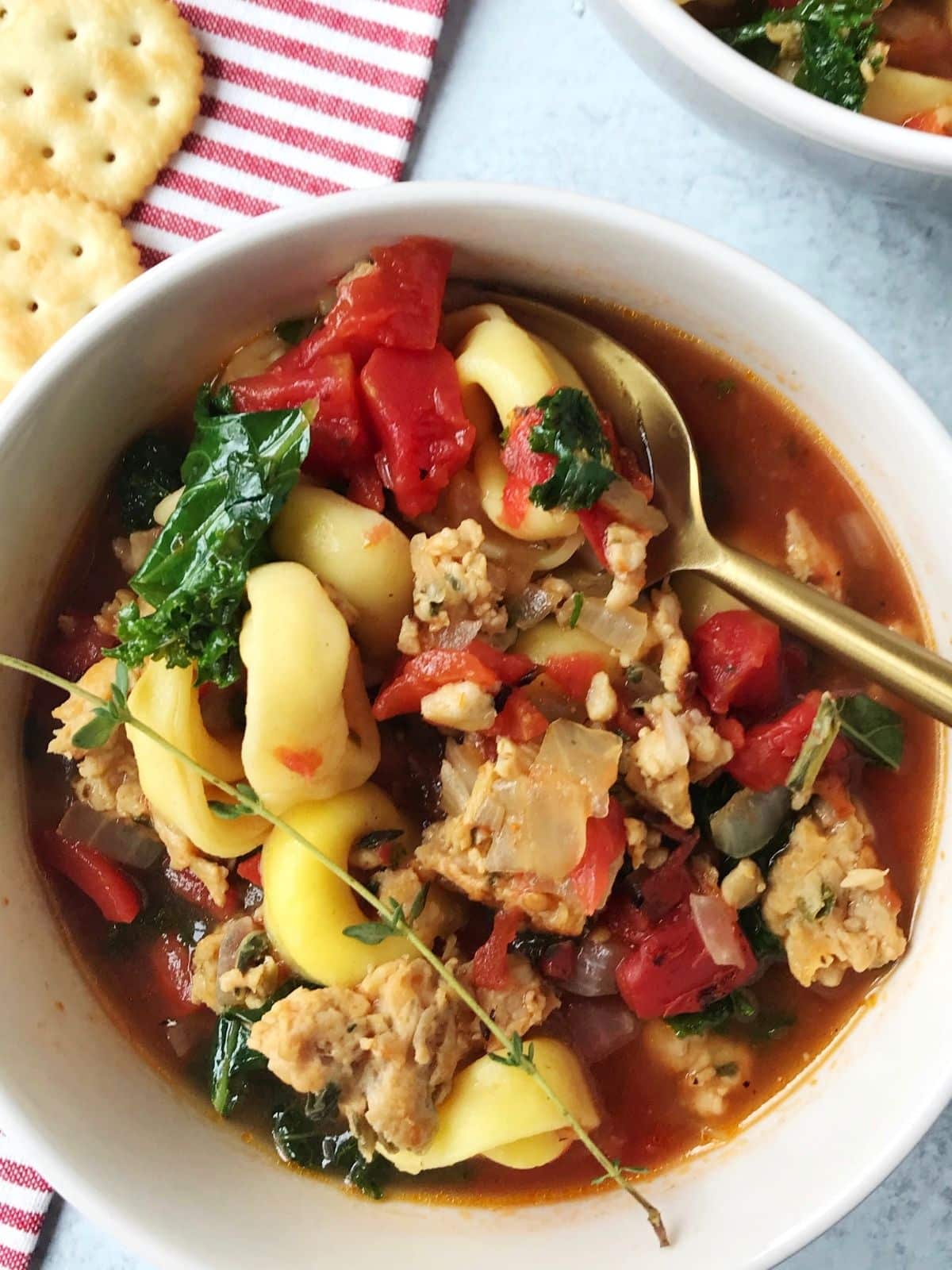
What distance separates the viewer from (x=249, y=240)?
1.98 metres

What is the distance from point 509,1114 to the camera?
2164 mm

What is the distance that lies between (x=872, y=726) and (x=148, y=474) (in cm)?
140

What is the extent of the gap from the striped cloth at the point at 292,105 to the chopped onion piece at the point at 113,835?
1195 mm

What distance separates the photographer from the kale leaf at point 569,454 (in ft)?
6.77

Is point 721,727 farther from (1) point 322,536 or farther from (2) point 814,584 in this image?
(1) point 322,536

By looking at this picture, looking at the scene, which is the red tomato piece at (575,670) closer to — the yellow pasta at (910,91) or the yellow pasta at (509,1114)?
the yellow pasta at (509,1114)

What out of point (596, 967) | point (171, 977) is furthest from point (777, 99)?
point (171, 977)

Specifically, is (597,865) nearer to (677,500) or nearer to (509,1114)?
(509,1114)

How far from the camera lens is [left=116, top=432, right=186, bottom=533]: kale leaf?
227 centimetres

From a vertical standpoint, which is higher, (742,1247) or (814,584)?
(814,584)

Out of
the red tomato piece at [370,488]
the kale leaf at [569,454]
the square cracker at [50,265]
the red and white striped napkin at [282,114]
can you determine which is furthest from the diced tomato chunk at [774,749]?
the square cracker at [50,265]

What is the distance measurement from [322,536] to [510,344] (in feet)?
1.53

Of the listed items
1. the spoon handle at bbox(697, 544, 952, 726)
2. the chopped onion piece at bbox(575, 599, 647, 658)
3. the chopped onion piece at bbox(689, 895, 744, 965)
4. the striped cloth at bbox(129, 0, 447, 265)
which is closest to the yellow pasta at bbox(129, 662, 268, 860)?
the chopped onion piece at bbox(575, 599, 647, 658)

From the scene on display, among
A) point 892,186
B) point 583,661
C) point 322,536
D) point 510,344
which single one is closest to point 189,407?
point 322,536
